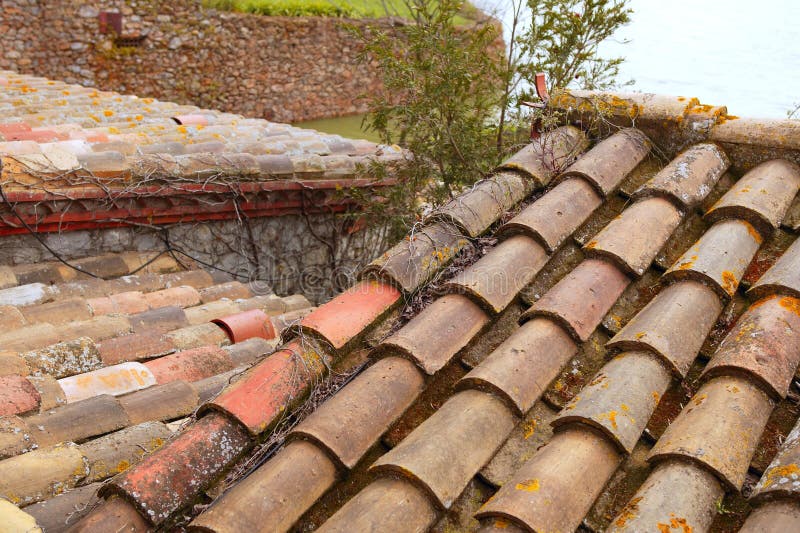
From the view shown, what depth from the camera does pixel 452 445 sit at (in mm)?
1882

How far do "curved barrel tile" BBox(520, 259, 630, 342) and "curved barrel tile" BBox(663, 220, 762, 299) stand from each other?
0.20m

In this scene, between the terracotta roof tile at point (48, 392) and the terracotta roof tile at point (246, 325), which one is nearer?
the terracotta roof tile at point (48, 392)

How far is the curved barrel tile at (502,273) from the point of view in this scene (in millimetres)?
2428

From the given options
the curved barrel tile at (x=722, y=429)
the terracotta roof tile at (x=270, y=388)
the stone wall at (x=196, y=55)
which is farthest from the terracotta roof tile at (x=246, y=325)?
the stone wall at (x=196, y=55)

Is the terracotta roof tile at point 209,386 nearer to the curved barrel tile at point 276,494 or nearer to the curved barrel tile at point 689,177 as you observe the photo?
the curved barrel tile at point 276,494

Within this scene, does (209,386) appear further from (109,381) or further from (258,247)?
(258,247)

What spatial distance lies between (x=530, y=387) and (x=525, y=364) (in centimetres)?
8

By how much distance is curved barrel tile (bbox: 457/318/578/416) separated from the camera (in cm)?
204

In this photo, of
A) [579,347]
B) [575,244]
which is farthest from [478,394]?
[575,244]

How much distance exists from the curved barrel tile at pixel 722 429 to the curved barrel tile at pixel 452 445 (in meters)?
0.44

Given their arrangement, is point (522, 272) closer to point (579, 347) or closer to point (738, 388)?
point (579, 347)

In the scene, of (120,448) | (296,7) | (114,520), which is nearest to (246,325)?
(120,448)

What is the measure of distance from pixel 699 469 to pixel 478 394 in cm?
64

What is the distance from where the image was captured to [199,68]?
16.4 m
